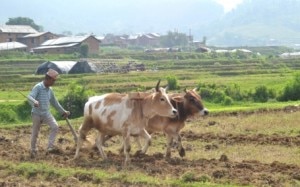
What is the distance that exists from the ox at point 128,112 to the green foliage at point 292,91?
20681 millimetres

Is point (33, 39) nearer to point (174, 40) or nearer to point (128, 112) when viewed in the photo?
point (174, 40)

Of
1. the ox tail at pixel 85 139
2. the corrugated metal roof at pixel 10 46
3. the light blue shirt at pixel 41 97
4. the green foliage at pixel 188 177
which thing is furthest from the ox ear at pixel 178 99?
the corrugated metal roof at pixel 10 46

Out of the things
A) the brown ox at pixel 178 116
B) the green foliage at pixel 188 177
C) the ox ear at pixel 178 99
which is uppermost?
the ox ear at pixel 178 99

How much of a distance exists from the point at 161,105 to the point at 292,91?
69.9ft

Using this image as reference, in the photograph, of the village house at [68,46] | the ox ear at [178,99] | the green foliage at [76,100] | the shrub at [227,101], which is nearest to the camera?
the ox ear at [178,99]

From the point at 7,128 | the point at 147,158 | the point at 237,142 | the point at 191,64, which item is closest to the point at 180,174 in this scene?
the point at 147,158

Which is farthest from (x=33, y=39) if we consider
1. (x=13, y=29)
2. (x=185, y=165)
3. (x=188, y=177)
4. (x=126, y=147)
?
(x=188, y=177)

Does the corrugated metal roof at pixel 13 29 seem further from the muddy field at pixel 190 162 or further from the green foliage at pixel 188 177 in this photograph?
the green foliage at pixel 188 177

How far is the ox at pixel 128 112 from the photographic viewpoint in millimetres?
14094

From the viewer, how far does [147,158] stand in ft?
47.5

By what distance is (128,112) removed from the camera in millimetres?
14172

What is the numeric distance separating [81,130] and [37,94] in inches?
60.9

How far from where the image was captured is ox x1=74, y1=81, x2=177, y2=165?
1409 cm

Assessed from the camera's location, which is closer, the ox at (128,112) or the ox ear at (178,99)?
the ox at (128,112)
